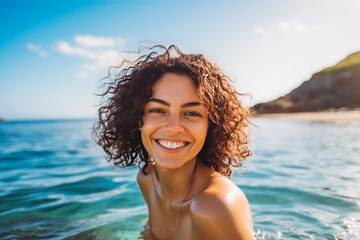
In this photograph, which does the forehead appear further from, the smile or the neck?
the neck

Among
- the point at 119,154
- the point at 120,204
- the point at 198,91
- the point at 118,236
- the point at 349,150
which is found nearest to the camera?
the point at 198,91

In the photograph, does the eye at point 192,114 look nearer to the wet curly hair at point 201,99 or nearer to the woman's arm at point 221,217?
the wet curly hair at point 201,99

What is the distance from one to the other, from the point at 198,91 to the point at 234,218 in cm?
95

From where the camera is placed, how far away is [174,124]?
2.35 m

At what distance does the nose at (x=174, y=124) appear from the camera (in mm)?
2334

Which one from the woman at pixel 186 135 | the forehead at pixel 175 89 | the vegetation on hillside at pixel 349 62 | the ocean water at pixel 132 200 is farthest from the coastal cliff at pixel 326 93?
the forehead at pixel 175 89

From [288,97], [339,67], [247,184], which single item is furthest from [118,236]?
[339,67]

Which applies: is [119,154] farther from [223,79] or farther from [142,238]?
[223,79]

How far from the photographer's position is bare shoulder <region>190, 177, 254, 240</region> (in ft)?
6.52

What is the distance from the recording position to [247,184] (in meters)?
6.14

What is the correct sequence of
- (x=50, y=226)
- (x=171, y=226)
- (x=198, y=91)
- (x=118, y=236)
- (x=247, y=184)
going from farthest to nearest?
1. (x=247, y=184)
2. (x=50, y=226)
3. (x=118, y=236)
4. (x=171, y=226)
5. (x=198, y=91)

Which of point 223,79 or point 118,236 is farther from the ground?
point 223,79

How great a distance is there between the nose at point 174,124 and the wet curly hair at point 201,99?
0.24m

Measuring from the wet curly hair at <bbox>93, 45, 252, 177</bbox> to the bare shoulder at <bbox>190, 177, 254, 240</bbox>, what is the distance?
27.5 inches
